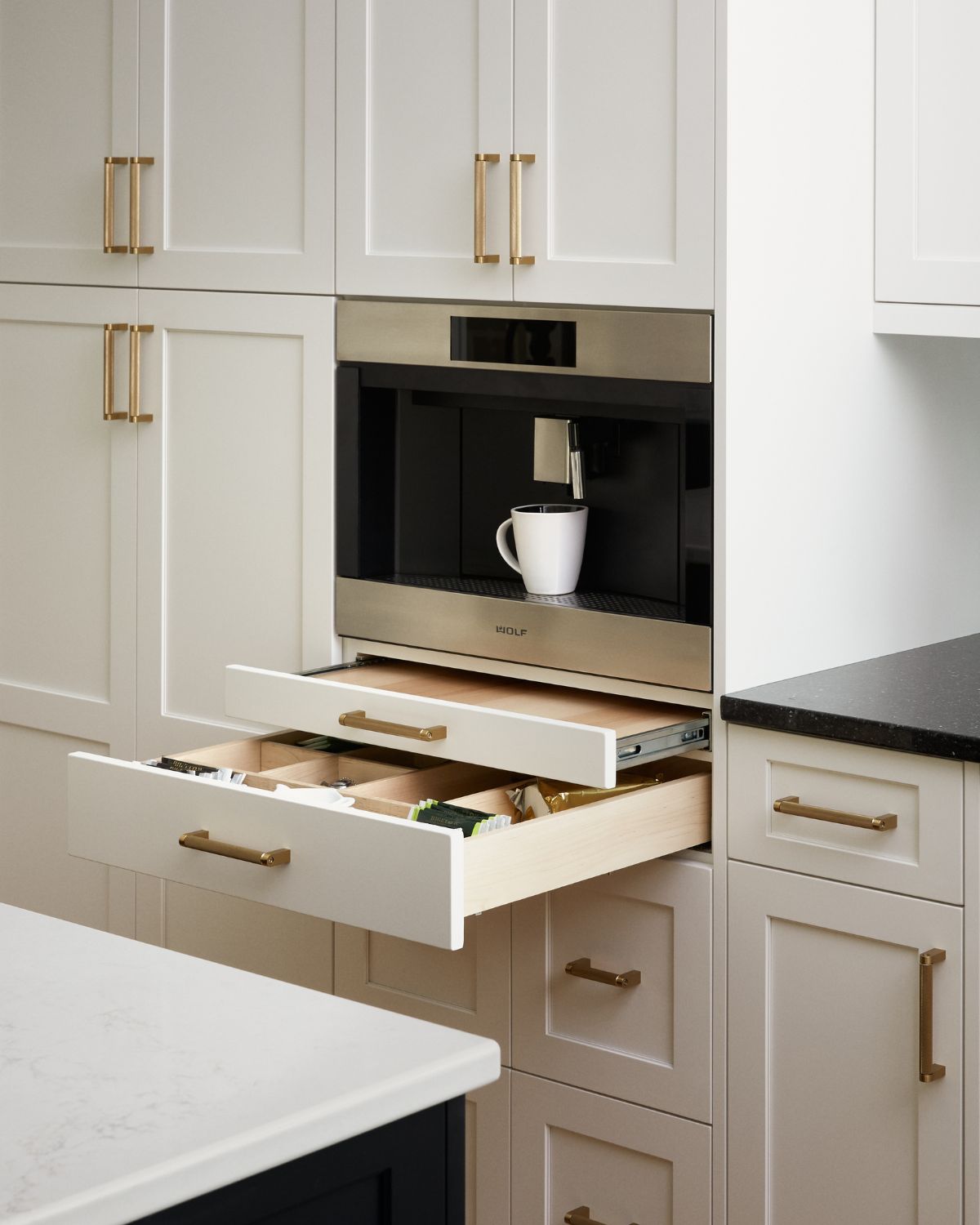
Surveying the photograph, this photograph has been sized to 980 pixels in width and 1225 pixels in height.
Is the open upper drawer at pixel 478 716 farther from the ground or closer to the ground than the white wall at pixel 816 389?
closer to the ground

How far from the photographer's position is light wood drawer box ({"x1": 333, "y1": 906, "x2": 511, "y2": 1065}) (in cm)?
230

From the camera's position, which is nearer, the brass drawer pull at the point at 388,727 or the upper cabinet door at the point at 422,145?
the brass drawer pull at the point at 388,727

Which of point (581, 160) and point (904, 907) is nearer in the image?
point (904, 907)

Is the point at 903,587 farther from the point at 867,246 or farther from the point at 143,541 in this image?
the point at 143,541

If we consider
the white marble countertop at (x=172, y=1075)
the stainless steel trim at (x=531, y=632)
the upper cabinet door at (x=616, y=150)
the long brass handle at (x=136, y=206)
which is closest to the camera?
the white marble countertop at (x=172, y=1075)

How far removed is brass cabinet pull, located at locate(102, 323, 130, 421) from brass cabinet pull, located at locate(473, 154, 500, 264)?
28.6 inches

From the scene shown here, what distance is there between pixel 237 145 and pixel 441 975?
1.24 meters

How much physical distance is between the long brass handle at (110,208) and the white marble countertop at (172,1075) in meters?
1.66

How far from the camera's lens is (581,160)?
210 cm

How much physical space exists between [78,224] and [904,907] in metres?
1.68

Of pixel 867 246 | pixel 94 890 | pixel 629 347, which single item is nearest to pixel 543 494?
pixel 629 347

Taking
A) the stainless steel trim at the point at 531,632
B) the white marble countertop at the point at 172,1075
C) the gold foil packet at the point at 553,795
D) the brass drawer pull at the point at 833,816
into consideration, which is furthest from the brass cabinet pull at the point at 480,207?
the white marble countertop at the point at 172,1075

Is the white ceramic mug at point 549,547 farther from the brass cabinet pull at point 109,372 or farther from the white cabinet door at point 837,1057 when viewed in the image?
the brass cabinet pull at point 109,372

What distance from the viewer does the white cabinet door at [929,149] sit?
2.16 metres
